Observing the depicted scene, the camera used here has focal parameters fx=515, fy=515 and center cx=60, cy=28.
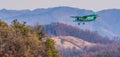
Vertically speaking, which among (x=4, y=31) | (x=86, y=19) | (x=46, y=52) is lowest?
(x=46, y=52)

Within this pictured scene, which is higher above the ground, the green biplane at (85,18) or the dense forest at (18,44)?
the green biplane at (85,18)

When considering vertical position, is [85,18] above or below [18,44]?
above

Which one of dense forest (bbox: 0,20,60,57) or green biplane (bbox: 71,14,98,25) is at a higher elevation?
green biplane (bbox: 71,14,98,25)

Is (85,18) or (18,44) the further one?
(18,44)

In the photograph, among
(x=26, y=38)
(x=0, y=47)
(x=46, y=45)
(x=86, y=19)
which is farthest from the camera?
(x=46, y=45)

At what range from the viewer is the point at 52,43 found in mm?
107312

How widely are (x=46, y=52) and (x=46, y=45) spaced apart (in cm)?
425

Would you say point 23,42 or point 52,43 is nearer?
point 23,42

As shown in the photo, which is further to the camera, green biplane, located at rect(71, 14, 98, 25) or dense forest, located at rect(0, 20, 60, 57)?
dense forest, located at rect(0, 20, 60, 57)

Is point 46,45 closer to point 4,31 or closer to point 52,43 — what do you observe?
point 52,43

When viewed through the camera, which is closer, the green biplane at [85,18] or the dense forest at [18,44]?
the green biplane at [85,18]

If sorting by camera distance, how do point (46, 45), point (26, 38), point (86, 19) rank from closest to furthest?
point (86, 19) < point (26, 38) < point (46, 45)

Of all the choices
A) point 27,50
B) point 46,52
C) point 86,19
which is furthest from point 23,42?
point 86,19

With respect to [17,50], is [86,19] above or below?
above
